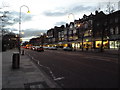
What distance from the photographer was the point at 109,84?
6.84m

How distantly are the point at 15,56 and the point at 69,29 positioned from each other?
2895 inches

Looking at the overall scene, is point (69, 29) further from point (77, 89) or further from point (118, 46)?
point (77, 89)

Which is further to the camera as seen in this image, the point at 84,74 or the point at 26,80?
the point at 84,74

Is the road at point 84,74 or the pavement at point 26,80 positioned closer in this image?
the pavement at point 26,80

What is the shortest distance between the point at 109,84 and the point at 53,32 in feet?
371

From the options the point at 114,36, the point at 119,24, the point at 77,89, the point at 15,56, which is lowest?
the point at 77,89

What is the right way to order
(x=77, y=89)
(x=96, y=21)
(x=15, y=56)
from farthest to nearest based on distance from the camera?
1. (x=96, y=21)
2. (x=15, y=56)
3. (x=77, y=89)

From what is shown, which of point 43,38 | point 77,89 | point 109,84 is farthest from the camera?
point 43,38

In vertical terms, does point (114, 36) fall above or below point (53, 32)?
below

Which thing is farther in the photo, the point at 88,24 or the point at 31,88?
the point at 88,24

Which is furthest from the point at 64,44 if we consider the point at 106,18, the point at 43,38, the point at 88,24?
the point at 43,38

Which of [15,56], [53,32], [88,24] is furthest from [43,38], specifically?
[15,56]

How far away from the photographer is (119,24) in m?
42.8

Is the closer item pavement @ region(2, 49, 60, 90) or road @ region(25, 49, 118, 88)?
pavement @ region(2, 49, 60, 90)
